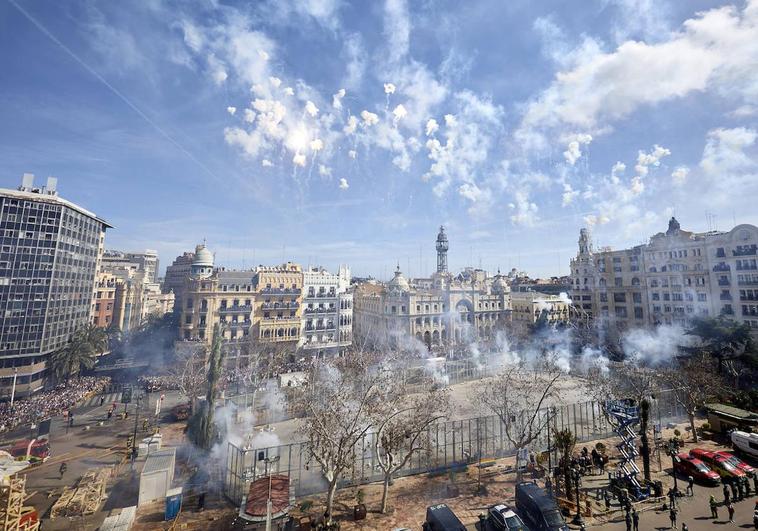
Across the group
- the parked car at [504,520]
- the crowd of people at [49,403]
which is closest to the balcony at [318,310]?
the crowd of people at [49,403]

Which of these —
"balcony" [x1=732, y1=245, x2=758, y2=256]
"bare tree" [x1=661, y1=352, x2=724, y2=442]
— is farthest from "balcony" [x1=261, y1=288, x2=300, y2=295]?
"balcony" [x1=732, y1=245, x2=758, y2=256]

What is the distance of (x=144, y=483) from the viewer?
22719 mm

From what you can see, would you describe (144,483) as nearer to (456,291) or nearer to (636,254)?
(456,291)

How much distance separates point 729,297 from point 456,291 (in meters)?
50.8

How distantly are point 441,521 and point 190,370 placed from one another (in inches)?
1514

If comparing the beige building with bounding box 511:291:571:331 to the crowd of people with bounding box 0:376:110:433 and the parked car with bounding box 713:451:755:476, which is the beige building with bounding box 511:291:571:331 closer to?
the parked car with bounding box 713:451:755:476

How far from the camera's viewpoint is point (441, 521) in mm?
17969

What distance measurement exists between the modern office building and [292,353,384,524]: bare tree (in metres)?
37.3

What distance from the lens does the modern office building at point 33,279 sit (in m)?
46.8

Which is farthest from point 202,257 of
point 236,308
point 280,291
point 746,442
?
point 746,442

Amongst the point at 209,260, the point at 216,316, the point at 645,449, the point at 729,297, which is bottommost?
the point at 645,449

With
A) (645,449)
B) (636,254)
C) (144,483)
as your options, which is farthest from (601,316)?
(144,483)

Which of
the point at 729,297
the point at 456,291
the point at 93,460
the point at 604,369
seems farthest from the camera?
the point at 456,291

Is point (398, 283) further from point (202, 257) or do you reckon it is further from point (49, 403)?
point (49, 403)
